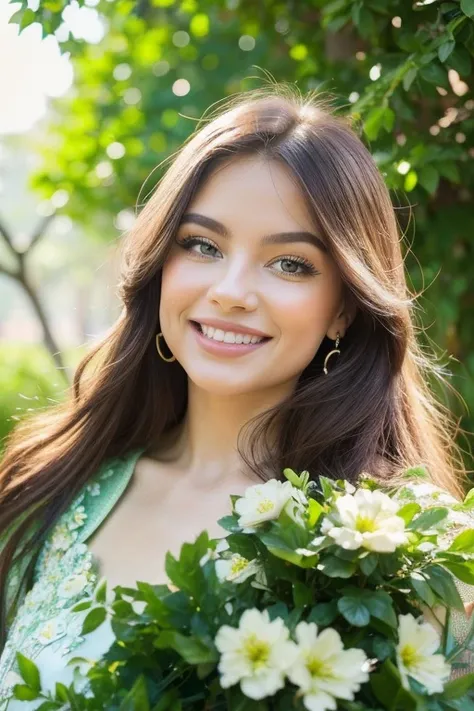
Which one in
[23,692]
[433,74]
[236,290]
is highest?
[433,74]

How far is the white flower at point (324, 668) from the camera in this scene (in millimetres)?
1251

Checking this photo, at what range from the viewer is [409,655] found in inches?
53.1

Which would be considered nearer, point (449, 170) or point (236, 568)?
point (236, 568)

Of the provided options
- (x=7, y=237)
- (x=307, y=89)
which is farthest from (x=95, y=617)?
(x=7, y=237)

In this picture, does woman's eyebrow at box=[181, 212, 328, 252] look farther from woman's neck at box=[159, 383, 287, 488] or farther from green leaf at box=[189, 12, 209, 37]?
green leaf at box=[189, 12, 209, 37]

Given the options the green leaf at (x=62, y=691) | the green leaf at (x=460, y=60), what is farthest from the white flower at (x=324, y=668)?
the green leaf at (x=460, y=60)

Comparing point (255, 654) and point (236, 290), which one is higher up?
point (236, 290)

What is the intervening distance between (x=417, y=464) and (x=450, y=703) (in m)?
0.80

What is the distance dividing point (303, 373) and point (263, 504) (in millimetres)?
862

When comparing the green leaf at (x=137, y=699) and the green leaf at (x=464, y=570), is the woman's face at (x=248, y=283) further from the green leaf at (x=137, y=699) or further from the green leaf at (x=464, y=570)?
the green leaf at (x=137, y=699)

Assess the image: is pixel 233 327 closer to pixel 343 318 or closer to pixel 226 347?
pixel 226 347

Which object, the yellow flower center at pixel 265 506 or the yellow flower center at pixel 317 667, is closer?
the yellow flower center at pixel 317 667

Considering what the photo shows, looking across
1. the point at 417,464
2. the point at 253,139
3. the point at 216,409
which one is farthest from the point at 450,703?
the point at 253,139

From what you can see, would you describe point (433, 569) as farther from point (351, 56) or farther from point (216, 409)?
point (351, 56)
